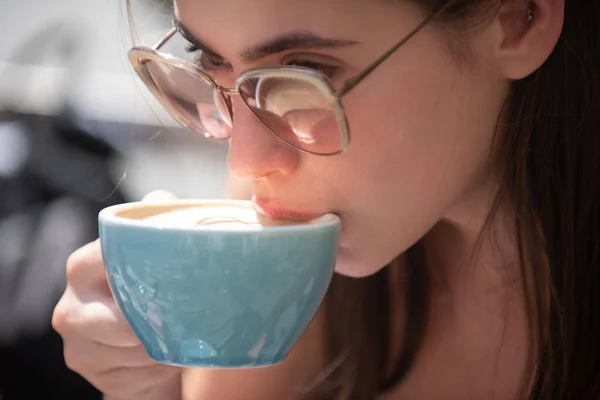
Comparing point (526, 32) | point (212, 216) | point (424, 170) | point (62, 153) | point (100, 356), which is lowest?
point (100, 356)

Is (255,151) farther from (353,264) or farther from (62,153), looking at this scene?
(62,153)

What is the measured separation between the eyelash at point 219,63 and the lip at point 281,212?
0.14 m

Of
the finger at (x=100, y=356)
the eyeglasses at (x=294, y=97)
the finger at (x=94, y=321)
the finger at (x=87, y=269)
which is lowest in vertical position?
the finger at (x=100, y=356)

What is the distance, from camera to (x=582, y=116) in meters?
0.75

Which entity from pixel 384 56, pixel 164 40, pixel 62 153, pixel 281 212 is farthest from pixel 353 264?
pixel 62 153

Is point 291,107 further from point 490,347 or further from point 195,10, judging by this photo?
point 490,347

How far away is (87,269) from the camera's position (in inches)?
30.1

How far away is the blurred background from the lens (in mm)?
1043

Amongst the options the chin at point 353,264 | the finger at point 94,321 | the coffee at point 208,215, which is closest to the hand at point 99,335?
the finger at point 94,321

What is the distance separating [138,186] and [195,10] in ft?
2.37

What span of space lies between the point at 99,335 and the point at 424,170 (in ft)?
1.25

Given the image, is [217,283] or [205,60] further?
[205,60]

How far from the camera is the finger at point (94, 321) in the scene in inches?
29.7

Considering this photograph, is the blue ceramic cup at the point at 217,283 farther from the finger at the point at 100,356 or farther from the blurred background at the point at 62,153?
the blurred background at the point at 62,153
